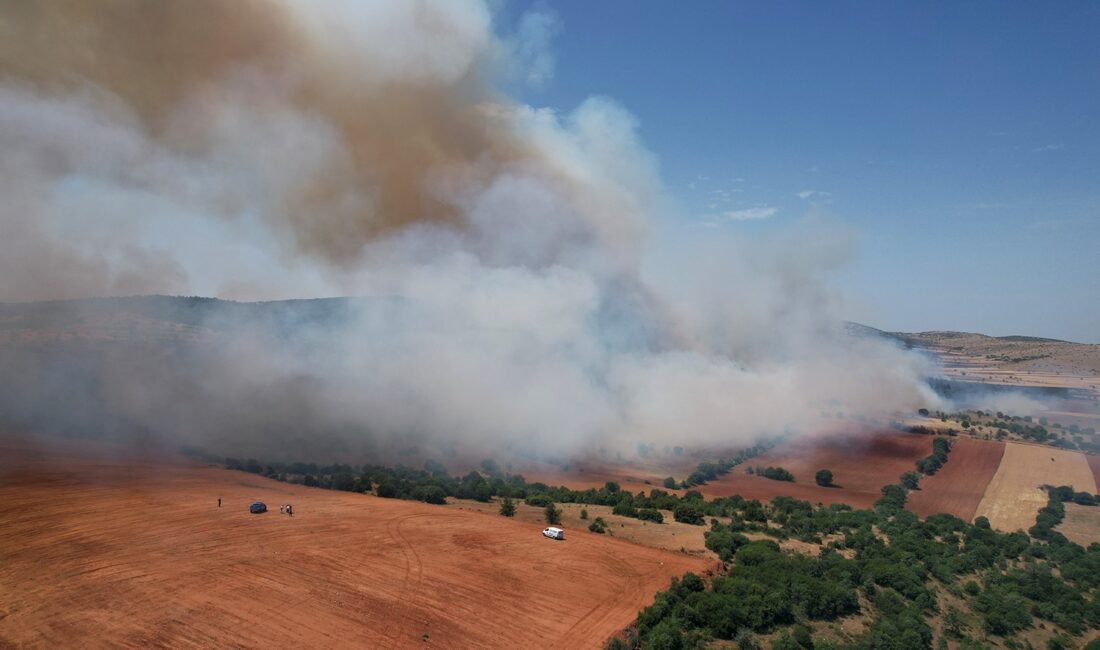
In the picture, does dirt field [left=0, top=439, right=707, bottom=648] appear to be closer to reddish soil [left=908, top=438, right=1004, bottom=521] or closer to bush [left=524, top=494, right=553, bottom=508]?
bush [left=524, top=494, right=553, bottom=508]

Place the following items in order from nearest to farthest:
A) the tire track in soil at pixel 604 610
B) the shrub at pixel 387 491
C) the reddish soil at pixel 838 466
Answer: the tire track in soil at pixel 604 610 < the shrub at pixel 387 491 < the reddish soil at pixel 838 466

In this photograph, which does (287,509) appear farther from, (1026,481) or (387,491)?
(1026,481)

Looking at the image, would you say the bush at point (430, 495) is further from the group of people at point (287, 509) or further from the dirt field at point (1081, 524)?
the dirt field at point (1081, 524)

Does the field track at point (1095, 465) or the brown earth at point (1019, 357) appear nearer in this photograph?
the field track at point (1095, 465)

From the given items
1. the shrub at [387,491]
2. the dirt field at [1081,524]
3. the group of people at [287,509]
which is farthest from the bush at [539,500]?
the dirt field at [1081,524]

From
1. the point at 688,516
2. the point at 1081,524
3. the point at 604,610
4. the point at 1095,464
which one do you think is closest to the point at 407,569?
the point at 604,610

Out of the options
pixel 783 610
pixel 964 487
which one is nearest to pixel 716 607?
pixel 783 610

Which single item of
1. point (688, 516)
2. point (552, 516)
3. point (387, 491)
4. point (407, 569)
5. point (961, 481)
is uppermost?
point (387, 491)
